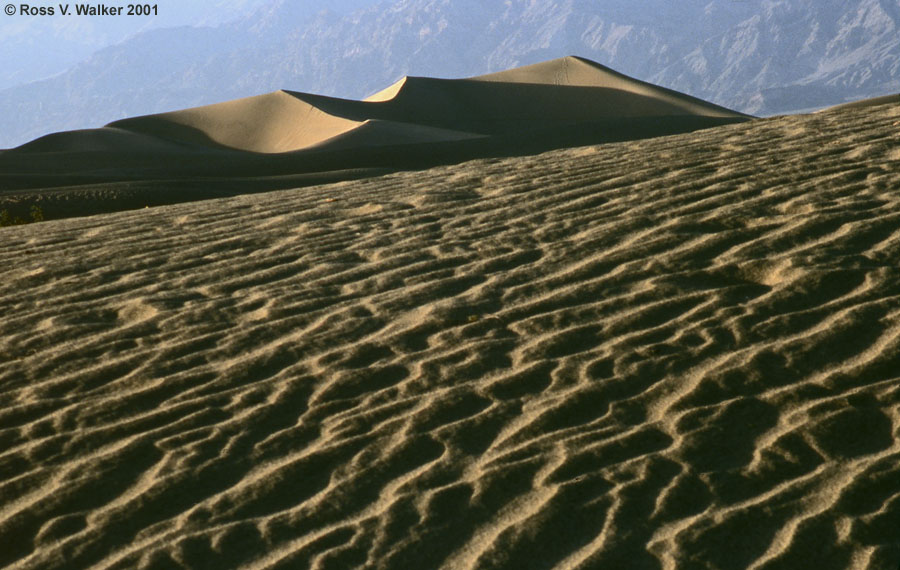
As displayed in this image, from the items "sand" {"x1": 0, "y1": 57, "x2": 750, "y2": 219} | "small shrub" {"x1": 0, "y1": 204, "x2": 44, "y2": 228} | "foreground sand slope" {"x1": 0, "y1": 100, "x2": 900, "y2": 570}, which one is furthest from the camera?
"sand" {"x1": 0, "y1": 57, "x2": 750, "y2": 219}

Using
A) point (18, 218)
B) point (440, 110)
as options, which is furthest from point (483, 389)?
point (440, 110)

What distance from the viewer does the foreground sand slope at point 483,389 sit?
3.08 meters

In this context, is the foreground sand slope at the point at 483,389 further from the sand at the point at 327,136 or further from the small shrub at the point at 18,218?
the sand at the point at 327,136

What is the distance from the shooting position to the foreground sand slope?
308 cm

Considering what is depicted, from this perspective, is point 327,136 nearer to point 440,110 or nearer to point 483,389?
point 440,110

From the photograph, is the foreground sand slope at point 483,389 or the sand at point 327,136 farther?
the sand at point 327,136

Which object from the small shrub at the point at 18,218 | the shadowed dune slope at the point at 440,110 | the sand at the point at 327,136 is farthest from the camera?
the shadowed dune slope at the point at 440,110

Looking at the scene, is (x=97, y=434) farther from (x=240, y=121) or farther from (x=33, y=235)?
(x=240, y=121)

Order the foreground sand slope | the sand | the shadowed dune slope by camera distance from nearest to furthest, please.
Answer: the foreground sand slope, the sand, the shadowed dune slope

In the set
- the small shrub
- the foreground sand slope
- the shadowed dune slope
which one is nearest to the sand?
the shadowed dune slope

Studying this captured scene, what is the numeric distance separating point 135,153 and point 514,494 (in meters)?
22.2

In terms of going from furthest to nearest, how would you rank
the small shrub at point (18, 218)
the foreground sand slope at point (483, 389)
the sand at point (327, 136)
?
the sand at point (327, 136)
the small shrub at point (18, 218)
the foreground sand slope at point (483, 389)

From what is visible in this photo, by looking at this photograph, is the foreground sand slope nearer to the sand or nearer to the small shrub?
the small shrub

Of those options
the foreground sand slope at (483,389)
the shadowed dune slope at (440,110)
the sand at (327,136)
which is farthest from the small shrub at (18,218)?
the shadowed dune slope at (440,110)
